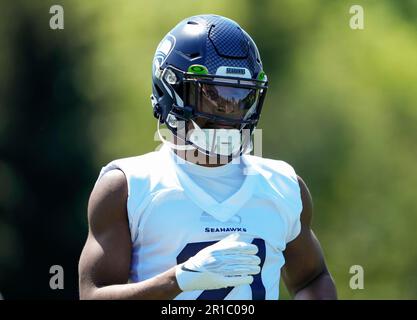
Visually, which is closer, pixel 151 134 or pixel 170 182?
pixel 170 182

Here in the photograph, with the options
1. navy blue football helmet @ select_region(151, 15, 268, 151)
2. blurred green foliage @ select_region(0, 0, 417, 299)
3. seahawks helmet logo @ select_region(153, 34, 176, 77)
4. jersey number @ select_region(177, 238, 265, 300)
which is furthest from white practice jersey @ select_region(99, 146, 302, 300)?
blurred green foliage @ select_region(0, 0, 417, 299)

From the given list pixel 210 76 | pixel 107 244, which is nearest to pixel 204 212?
pixel 107 244

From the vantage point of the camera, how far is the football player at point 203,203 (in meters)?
2.70

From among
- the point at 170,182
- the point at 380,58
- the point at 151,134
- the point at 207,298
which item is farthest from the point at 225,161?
the point at 380,58

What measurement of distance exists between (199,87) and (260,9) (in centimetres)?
417

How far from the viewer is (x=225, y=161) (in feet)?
9.82

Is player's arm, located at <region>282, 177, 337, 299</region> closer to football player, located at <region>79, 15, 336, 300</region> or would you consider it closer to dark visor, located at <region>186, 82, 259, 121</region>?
football player, located at <region>79, 15, 336, 300</region>

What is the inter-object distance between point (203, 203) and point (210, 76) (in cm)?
40

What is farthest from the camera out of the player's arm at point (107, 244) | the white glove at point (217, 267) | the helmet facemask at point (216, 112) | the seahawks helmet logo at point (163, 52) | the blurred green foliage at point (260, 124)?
the blurred green foliage at point (260, 124)

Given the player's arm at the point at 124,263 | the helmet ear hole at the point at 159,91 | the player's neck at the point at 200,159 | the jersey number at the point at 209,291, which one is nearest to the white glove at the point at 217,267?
the player's arm at the point at 124,263

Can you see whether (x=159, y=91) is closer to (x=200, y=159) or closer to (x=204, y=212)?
(x=200, y=159)

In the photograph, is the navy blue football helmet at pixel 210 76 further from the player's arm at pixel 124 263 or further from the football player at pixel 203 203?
the player's arm at pixel 124 263
